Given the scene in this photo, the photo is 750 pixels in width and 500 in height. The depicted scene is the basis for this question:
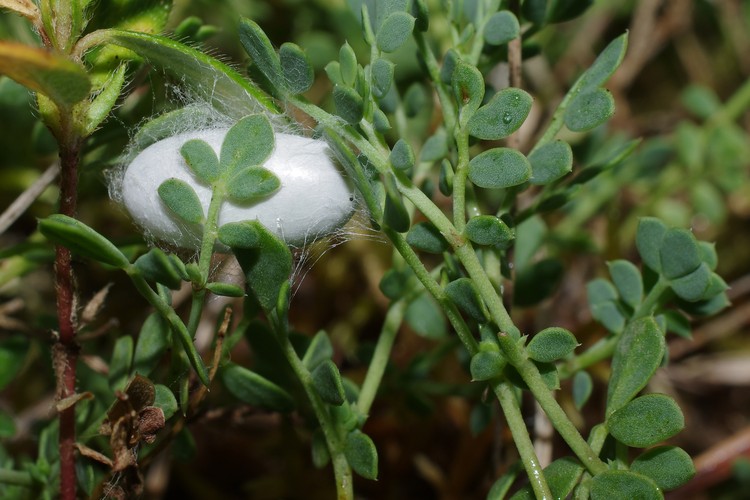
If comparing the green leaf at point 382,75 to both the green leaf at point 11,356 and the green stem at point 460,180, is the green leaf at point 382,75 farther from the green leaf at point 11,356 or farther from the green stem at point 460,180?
the green leaf at point 11,356

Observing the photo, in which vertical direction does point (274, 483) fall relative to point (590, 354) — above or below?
below

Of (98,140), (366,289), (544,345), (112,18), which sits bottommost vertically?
(366,289)

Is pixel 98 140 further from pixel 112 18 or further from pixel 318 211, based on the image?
pixel 318 211

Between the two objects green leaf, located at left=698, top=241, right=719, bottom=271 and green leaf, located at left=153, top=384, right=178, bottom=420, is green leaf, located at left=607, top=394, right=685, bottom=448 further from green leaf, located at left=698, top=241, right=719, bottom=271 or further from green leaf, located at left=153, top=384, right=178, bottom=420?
green leaf, located at left=153, top=384, right=178, bottom=420

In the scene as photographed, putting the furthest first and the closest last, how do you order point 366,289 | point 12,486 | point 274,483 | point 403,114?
point 366,289, point 274,483, point 403,114, point 12,486

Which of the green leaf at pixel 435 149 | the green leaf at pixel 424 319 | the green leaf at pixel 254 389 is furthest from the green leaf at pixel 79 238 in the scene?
A: the green leaf at pixel 424 319

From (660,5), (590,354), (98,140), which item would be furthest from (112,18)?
(660,5)

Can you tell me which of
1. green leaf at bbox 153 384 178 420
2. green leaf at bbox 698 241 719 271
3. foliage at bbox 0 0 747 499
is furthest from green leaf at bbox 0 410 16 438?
green leaf at bbox 698 241 719 271
